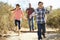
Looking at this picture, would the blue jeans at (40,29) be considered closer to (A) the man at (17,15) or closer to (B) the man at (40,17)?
(B) the man at (40,17)


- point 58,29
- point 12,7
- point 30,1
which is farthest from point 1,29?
point 58,29

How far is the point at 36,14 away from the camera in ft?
13.0

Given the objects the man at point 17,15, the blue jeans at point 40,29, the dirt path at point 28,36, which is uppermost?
the man at point 17,15

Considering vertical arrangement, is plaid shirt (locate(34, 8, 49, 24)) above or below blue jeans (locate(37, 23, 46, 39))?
above

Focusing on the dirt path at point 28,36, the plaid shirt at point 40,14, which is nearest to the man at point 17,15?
the dirt path at point 28,36

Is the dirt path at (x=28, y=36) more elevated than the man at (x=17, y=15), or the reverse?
the man at (x=17, y=15)

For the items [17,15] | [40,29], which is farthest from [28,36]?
[17,15]

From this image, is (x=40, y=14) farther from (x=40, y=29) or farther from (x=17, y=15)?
(x=17, y=15)

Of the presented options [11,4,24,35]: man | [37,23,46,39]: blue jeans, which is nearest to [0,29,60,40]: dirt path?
[37,23,46,39]: blue jeans

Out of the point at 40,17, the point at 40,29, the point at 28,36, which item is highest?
the point at 40,17

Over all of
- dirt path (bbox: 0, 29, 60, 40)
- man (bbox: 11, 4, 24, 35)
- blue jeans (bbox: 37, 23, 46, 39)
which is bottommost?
dirt path (bbox: 0, 29, 60, 40)

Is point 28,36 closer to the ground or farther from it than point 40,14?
closer to the ground

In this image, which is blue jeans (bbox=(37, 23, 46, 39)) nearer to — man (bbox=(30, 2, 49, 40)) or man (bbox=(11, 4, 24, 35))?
man (bbox=(30, 2, 49, 40))

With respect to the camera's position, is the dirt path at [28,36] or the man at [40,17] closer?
the man at [40,17]
